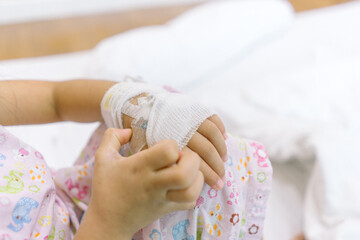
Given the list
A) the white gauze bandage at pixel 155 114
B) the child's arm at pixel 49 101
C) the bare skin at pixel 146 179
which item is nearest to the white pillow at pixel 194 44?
the child's arm at pixel 49 101

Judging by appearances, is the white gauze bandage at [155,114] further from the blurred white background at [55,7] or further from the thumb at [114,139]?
the blurred white background at [55,7]

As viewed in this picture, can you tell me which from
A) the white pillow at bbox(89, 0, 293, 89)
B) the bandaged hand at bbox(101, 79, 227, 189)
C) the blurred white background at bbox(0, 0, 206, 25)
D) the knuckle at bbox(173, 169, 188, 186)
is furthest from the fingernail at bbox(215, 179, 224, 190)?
the blurred white background at bbox(0, 0, 206, 25)

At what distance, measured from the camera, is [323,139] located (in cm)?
76

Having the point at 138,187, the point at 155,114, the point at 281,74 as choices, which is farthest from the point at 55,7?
the point at 138,187

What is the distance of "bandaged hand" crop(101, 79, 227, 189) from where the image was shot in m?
0.48

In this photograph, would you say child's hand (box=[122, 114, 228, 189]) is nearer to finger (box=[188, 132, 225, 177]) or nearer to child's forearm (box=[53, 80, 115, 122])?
finger (box=[188, 132, 225, 177])

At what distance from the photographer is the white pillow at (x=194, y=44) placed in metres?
1.07

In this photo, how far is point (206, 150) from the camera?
0.48 meters

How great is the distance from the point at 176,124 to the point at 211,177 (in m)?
0.08

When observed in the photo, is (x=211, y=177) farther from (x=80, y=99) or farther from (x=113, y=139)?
(x=80, y=99)

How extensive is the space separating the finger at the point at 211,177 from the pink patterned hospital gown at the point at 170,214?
2 cm

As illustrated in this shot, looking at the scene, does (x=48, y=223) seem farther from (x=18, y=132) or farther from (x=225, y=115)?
(x=225, y=115)

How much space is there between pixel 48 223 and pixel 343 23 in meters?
1.11

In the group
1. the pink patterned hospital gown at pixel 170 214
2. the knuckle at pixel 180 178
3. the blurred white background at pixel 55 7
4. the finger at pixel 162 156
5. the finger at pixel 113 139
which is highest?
the finger at pixel 162 156
